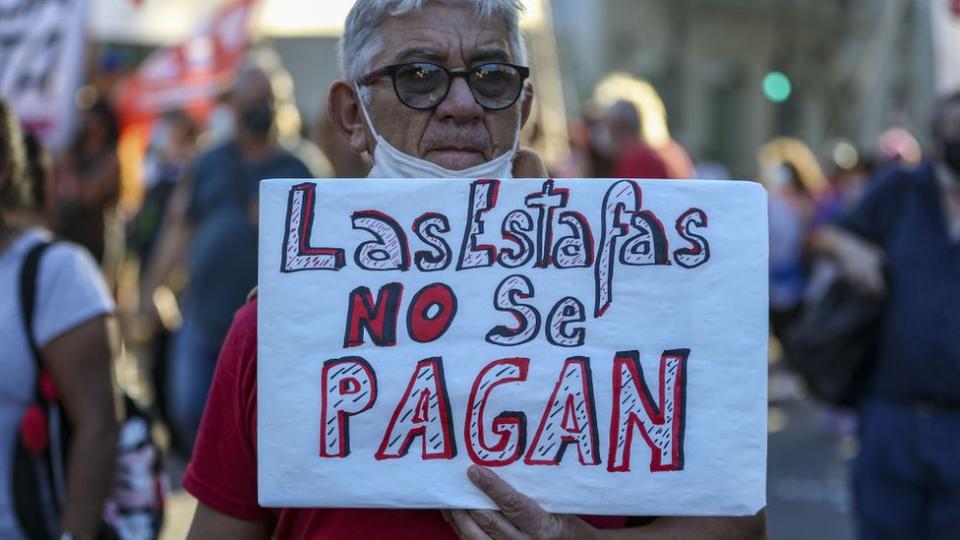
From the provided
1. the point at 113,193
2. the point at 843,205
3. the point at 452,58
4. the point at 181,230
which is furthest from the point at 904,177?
the point at 843,205

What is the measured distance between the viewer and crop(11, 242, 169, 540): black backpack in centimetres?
323

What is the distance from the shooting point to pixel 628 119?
7.90 meters

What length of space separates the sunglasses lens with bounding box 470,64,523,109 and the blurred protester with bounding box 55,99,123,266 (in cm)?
592

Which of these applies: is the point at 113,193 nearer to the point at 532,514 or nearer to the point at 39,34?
the point at 39,34

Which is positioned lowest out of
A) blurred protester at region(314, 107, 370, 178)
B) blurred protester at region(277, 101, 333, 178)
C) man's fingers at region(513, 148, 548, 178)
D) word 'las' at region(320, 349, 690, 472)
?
blurred protester at region(277, 101, 333, 178)

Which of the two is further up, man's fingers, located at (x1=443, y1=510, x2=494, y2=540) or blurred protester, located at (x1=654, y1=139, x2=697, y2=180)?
man's fingers, located at (x1=443, y1=510, x2=494, y2=540)

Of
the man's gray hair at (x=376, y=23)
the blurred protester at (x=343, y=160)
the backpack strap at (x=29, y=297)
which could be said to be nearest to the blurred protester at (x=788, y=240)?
the blurred protester at (x=343, y=160)

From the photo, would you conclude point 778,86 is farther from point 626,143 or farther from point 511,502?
point 511,502

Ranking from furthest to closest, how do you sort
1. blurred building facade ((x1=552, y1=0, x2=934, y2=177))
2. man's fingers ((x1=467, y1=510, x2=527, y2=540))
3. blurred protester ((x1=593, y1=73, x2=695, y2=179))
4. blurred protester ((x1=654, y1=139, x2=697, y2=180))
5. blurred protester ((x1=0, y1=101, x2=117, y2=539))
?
1. blurred building facade ((x1=552, y1=0, x2=934, y2=177))
2. blurred protester ((x1=593, y1=73, x2=695, y2=179))
3. blurred protester ((x1=654, y1=139, x2=697, y2=180))
4. blurred protester ((x1=0, y1=101, x2=117, y2=539))
5. man's fingers ((x1=467, y1=510, x2=527, y2=540))

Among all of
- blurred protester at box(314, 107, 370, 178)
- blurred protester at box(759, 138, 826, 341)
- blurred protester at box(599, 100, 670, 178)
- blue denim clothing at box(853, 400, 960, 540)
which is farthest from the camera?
blurred protester at box(759, 138, 826, 341)

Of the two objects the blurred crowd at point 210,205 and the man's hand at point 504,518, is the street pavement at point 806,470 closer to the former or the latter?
the blurred crowd at point 210,205

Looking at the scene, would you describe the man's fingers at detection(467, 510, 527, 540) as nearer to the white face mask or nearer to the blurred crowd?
the white face mask

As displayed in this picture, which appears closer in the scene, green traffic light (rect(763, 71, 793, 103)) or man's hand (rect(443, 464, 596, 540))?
man's hand (rect(443, 464, 596, 540))

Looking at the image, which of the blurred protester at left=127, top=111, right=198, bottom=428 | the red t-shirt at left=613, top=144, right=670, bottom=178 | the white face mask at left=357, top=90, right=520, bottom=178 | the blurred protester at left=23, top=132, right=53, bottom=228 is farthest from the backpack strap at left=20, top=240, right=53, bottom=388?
the red t-shirt at left=613, top=144, right=670, bottom=178
